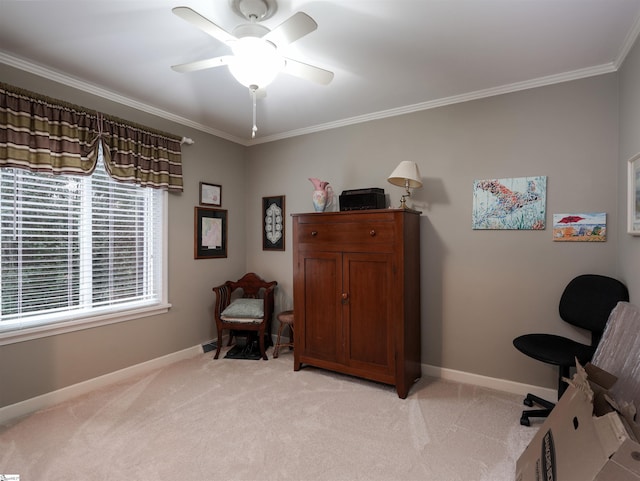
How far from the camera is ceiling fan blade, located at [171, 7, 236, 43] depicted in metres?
1.43

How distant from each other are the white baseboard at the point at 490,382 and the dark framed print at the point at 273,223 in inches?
82.0

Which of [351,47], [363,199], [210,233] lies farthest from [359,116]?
[210,233]

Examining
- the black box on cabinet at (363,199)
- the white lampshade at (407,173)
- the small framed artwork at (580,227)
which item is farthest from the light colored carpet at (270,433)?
the white lampshade at (407,173)

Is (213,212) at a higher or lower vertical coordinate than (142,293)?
higher

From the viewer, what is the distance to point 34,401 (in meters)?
2.44

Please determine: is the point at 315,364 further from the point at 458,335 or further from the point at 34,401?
the point at 34,401

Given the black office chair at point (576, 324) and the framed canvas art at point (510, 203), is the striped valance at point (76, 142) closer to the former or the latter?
the framed canvas art at point (510, 203)

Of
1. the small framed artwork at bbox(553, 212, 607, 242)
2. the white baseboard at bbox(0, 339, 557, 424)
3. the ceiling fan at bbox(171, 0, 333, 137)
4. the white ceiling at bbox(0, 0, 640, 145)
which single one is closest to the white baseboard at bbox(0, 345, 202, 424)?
the white baseboard at bbox(0, 339, 557, 424)

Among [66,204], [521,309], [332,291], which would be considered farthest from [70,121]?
[521,309]

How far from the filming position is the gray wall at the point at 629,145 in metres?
1.98

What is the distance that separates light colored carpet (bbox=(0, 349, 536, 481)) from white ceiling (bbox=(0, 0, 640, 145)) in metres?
2.49

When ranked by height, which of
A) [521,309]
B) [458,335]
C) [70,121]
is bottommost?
[458,335]

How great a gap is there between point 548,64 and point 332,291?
2363 millimetres

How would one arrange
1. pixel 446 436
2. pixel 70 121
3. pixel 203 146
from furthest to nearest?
pixel 203 146, pixel 70 121, pixel 446 436
